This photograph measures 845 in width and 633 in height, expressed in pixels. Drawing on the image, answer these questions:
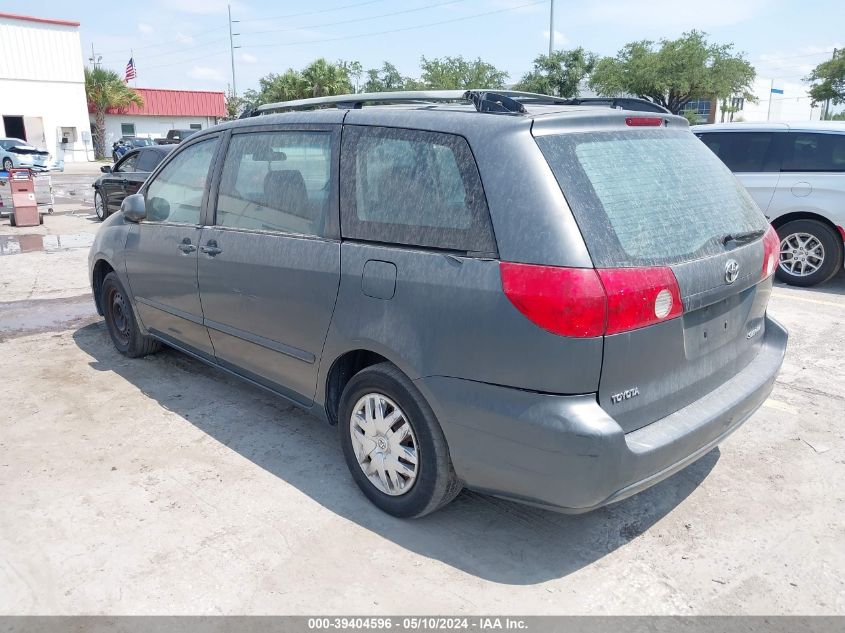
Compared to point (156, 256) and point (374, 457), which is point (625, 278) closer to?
point (374, 457)

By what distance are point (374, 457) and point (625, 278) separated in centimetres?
146

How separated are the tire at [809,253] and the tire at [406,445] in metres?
6.49

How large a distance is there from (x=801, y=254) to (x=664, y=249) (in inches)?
244

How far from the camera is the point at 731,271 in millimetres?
2812

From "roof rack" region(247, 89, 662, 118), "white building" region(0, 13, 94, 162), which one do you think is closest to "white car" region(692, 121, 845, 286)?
"roof rack" region(247, 89, 662, 118)

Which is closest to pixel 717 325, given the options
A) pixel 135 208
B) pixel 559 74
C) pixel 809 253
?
pixel 135 208

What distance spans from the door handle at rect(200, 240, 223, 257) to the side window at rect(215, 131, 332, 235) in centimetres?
13

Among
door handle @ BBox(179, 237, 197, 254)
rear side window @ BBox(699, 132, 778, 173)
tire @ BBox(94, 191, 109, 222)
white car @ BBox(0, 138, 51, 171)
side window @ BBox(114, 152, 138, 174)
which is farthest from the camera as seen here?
white car @ BBox(0, 138, 51, 171)

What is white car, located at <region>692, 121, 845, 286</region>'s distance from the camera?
7.46 m

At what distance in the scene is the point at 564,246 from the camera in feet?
7.93

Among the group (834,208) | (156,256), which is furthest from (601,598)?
(834,208)

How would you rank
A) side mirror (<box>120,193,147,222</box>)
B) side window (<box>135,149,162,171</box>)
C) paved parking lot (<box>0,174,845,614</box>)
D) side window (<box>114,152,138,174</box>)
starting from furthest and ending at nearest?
side window (<box>114,152,138,174</box>) → side window (<box>135,149,162,171</box>) → side mirror (<box>120,193,147,222</box>) → paved parking lot (<box>0,174,845,614</box>)

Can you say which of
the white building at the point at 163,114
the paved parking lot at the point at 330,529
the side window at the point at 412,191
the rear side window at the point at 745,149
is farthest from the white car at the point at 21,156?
the side window at the point at 412,191

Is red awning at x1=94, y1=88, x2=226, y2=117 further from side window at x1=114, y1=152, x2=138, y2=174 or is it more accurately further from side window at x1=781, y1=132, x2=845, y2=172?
side window at x1=781, y1=132, x2=845, y2=172
